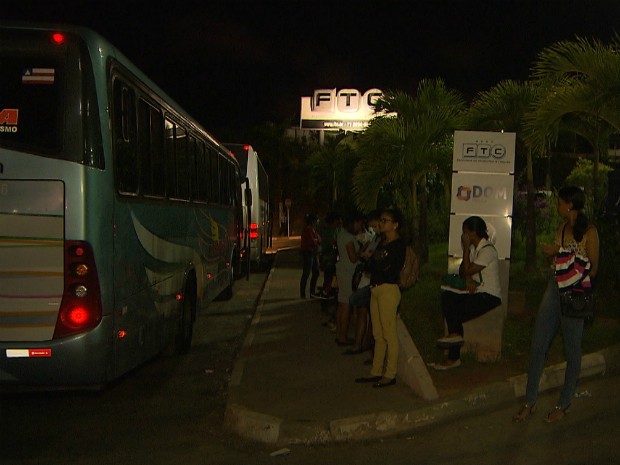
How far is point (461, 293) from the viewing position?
28.0ft

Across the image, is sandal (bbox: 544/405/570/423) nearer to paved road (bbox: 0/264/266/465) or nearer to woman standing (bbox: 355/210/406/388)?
woman standing (bbox: 355/210/406/388)

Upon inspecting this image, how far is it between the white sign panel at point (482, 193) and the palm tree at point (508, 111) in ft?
10.5

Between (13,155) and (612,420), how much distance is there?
5596mm

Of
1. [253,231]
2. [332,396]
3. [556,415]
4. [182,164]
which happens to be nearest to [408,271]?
[332,396]

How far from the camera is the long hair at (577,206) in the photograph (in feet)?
21.9

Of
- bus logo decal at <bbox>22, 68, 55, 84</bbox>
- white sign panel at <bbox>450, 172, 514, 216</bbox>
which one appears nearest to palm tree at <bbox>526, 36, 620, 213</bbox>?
white sign panel at <bbox>450, 172, 514, 216</bbox>

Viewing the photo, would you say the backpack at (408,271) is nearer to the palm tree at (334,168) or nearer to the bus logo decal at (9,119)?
the bus logo decal at (9,119)

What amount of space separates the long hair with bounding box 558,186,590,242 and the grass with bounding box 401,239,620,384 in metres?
2.17

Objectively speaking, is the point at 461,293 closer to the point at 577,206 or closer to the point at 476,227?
the point at 476,227

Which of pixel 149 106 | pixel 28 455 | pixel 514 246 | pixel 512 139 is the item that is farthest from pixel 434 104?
pixel 28 455

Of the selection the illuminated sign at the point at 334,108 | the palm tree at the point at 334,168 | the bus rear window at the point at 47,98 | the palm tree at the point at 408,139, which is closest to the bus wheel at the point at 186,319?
the bus rear window at the point at 47,98

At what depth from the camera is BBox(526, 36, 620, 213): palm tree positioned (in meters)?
10.7

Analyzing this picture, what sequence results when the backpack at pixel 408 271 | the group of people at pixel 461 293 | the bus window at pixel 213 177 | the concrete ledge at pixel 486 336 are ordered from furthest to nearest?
the bus window at pixel 213 177 → the concrete ledge at pixel 486 336 → the backpack at pixel 408 271 → the group of people at pixel 461 293

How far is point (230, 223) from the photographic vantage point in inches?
622
